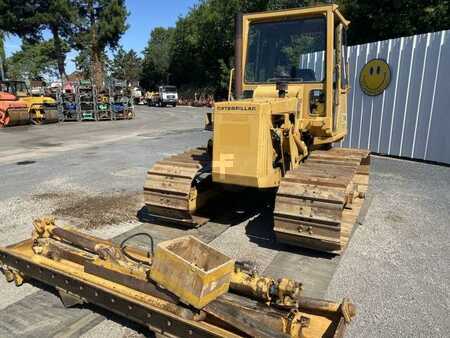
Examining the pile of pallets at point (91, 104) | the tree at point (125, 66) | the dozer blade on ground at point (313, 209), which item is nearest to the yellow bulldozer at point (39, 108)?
the pile of pallets at point (91, 104)

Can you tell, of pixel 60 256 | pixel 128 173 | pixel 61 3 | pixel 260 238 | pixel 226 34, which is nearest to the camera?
pixel 60 256

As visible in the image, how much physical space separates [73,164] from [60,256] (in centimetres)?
688

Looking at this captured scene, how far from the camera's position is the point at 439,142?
10.4m

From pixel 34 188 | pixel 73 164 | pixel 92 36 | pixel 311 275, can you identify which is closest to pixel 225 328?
pixel 311 275

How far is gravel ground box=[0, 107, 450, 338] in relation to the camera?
3.74 metres

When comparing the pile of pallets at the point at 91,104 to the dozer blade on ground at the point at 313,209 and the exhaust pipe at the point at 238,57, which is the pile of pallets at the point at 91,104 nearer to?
the exhaust pipe at the point at 238,57

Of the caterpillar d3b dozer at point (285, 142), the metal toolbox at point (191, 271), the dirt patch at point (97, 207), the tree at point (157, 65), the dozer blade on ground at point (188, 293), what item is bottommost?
the dirt patch at point (97, 207)

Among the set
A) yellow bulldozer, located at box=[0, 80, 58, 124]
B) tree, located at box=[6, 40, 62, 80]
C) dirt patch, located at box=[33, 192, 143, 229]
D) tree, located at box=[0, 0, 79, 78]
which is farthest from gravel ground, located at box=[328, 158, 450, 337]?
tree, located at box=[6, 40, 62, 80]

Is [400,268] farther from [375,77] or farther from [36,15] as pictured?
[36,15]

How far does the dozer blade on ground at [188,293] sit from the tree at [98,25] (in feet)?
122

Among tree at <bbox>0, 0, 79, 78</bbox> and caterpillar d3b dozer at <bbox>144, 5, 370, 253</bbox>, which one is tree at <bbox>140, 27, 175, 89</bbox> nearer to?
tree at <bbox>0, 0, 79, 78</bbox>

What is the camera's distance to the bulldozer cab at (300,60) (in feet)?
18.4

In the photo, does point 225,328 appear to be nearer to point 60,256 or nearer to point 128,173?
point 60,256

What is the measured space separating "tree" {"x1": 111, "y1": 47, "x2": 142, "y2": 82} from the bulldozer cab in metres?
71.8
